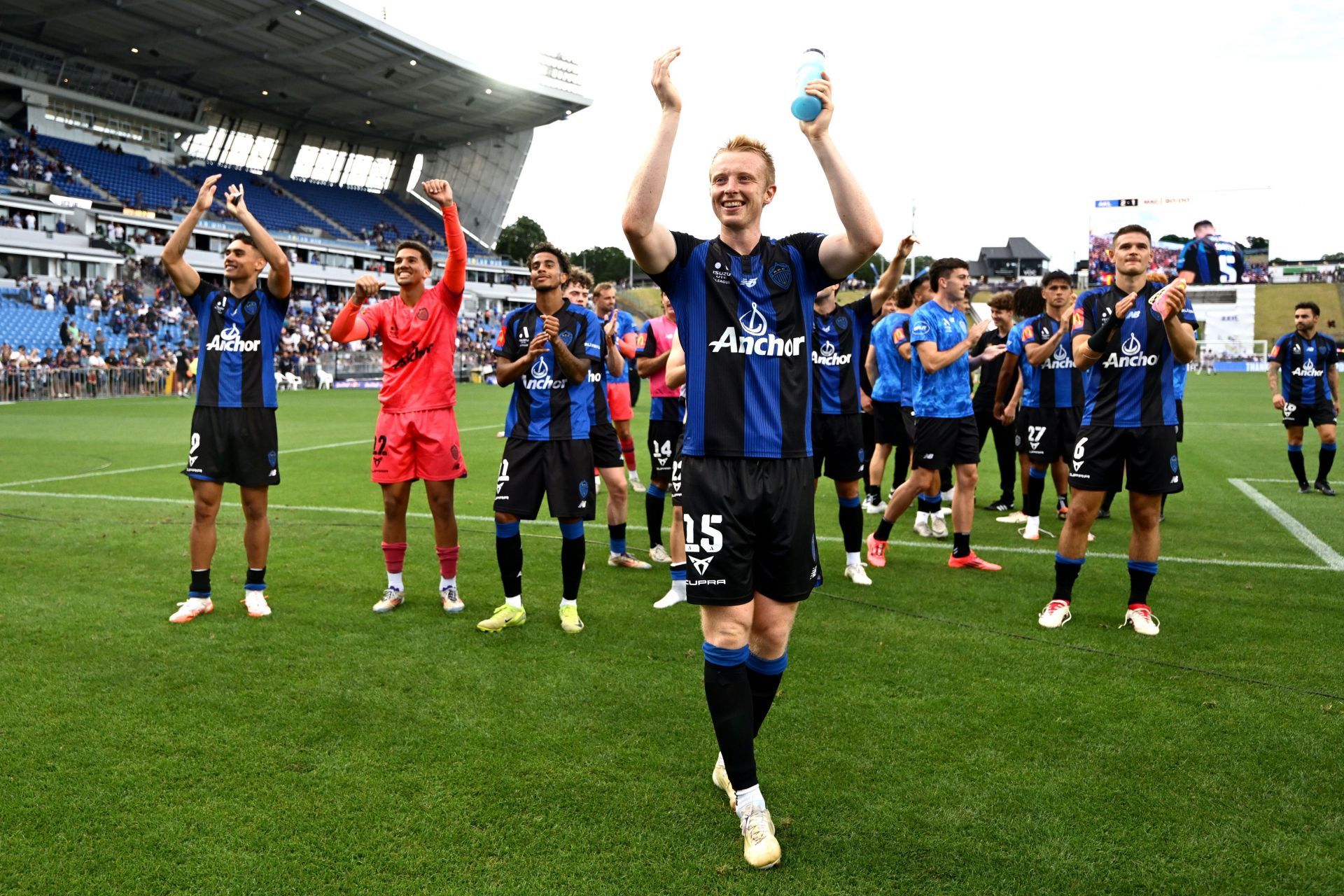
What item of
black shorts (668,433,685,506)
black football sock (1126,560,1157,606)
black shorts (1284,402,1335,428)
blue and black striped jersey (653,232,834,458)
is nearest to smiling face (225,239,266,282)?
black shorts (668,433,685,506)

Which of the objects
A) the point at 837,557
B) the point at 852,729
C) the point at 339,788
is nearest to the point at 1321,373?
the point at 837,557

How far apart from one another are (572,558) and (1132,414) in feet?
11.4

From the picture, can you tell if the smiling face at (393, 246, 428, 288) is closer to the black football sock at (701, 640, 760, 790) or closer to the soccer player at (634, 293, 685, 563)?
the soccer player at (634, 293, 685, 563)

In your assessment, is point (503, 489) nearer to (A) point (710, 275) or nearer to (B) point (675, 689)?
(B) point (675, 689)

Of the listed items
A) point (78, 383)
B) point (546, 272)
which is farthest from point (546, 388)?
point (78, 383)

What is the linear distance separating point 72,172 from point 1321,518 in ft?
173

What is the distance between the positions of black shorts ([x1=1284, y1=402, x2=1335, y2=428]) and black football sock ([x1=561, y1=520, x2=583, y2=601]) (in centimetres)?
984

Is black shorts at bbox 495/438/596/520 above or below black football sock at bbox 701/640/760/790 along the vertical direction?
above

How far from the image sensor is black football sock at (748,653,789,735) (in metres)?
3.38

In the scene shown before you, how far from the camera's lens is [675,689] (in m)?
4.45

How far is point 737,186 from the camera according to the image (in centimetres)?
315

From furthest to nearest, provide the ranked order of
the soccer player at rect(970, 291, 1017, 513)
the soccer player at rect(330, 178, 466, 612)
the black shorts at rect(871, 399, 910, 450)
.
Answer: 1. the soccer player at rect(970, 291, 1017, 513)
2. the black shorts at rect(871, 399, 910, 450)
3. the soccer player at rect(330, 178, 466, 612)

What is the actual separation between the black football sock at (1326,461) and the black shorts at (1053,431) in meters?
4.55

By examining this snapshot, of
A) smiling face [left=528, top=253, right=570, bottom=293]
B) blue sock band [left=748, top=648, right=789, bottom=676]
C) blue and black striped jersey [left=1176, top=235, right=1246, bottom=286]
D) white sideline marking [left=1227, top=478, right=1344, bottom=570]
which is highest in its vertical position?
blue and black striped jersey [left=1176, top=235, right=1246, bottom=286]
